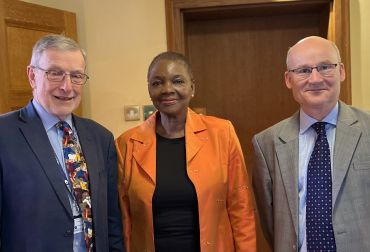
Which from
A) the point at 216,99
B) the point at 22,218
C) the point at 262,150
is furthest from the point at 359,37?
the point at 22,218

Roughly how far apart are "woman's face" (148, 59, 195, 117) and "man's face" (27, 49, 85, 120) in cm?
37

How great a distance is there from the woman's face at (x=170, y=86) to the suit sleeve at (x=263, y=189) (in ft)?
1.30

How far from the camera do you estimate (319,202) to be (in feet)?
4.92

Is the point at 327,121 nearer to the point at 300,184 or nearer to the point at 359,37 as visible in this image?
the point at 300,184

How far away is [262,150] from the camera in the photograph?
1.78 metres

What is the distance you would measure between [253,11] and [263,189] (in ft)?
4.75

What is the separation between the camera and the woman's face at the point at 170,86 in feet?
5.69

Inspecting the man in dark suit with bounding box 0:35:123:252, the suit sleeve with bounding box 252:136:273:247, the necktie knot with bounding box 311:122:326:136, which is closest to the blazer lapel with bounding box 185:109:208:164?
the suit sleeve with bounding box 252:136:273:247

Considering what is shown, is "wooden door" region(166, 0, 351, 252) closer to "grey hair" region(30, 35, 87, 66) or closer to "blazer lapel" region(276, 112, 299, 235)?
"blazer lapel" region(276, 112, 299, 235)

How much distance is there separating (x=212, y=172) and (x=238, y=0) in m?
1.36

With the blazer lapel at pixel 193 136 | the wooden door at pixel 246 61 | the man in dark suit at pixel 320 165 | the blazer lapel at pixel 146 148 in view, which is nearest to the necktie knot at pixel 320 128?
the man in dark suit at pixel 320 165

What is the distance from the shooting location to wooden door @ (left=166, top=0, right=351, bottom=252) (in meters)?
2.87

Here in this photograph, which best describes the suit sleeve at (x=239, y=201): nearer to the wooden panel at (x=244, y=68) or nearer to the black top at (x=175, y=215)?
the black top at (x=175, y=215)

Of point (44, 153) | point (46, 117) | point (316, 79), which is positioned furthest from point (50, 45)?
point (316, 79)
